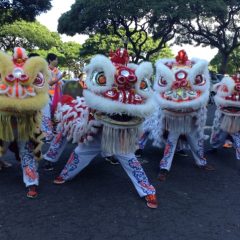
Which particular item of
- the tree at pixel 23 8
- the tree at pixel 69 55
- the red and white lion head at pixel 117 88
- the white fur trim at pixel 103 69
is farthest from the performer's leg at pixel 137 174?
the tree at pixel 69 55

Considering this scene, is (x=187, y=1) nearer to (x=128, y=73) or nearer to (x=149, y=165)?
(x=149, y=165)

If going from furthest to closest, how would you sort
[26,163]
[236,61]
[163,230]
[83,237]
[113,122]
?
1. [236,61]
2. [26,163]
3. [113,122]
4. [163,230]
5. [83,237]

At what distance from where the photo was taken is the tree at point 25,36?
33303 mm

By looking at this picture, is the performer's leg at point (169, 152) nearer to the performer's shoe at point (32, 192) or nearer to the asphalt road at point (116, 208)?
Result: the asphalt road at point (116, 208)

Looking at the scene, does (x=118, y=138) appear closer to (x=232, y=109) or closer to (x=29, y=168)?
(x=29, y=168)

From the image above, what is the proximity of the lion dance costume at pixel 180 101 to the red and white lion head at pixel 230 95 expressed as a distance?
0.63m

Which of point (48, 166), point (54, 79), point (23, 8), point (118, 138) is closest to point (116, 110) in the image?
point (118, 138)

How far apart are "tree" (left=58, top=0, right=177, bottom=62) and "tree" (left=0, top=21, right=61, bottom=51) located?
9.99 meters

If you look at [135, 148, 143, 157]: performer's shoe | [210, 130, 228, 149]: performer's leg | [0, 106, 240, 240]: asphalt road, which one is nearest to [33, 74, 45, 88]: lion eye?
[0, 106, 240, 240]: asphalt road

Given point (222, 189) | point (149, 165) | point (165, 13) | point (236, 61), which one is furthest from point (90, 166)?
point (236, 61)

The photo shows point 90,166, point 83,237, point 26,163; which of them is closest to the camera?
point 83,237

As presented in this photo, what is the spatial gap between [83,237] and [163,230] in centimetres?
76

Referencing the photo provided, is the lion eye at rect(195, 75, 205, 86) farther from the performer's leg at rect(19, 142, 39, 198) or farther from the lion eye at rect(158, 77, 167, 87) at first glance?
the performer's leg at rect(19, 142, 39, 198)

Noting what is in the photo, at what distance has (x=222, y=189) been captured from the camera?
196 inches
